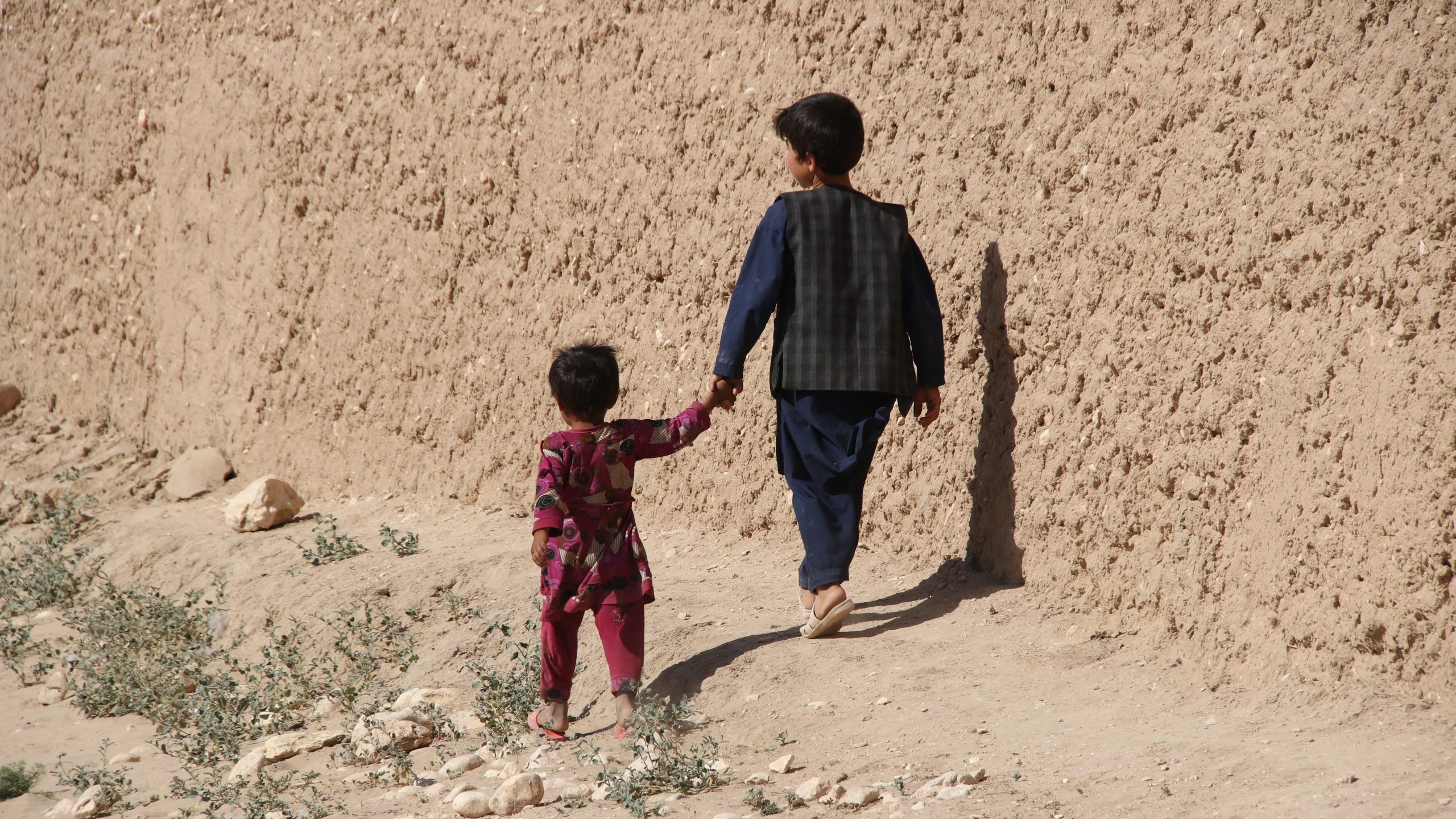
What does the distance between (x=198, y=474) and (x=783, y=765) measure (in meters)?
4.43

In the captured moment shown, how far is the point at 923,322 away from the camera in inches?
132

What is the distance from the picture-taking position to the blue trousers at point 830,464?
3.30m

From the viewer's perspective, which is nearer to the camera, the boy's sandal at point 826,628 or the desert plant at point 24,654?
the boy's sandal at point 826,628

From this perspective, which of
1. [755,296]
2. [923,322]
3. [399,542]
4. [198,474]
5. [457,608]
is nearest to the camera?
[755,296]

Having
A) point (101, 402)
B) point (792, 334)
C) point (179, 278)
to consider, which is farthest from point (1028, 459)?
point (101, 402)

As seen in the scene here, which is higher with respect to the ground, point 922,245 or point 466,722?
point 922,245

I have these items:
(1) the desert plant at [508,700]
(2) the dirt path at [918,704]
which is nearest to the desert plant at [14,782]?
(2) the dirt path at [918,704]

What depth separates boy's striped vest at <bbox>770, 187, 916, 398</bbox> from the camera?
3.25 metres

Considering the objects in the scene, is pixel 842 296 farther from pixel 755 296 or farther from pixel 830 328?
pixel 755 296

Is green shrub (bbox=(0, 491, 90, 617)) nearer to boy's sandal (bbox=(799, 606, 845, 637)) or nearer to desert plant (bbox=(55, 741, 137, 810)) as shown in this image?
desert plant (bbox=(55, 741, 137, 810))

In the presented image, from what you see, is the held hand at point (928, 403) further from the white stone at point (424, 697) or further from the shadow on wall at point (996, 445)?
the white stone at point (424, 697)

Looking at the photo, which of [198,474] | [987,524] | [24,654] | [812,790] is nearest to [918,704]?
[812,790]

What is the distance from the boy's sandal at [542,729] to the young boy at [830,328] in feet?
2.26

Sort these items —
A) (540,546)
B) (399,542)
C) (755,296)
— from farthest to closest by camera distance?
(399,542) < (755,296) < (540,546)
